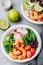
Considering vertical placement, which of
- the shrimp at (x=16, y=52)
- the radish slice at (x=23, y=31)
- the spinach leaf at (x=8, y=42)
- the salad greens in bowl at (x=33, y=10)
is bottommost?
the shrimp at (x=16, y=52)

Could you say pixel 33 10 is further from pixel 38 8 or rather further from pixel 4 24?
pixel 4 24

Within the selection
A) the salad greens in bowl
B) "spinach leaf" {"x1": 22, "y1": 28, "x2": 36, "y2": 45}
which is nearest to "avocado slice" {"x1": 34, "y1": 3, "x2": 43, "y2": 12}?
the salad greens in bowl

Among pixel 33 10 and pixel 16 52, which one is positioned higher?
pixel 33 10

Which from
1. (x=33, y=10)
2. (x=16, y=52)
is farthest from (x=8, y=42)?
(x=33, y=10)

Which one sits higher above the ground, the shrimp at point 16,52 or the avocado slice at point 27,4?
the avocado slice at point 27,4

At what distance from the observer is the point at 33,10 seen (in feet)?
4.30

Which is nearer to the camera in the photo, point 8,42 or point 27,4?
point 8,42

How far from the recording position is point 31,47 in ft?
3.92

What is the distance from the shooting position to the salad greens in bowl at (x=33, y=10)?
1280mm

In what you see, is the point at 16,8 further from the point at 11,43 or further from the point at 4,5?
the point at 11,43

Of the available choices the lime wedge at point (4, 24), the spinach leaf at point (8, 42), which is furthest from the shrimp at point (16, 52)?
the lime wedge at point (4, 24)

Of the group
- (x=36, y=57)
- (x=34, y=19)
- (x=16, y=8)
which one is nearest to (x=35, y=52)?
(x=36, y=57)

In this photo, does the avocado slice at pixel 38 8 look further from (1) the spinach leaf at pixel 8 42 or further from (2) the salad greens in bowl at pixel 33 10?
(1) the spinach leaf at pixel 8 42

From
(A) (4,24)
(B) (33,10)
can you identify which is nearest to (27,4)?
(B) (33,10)
